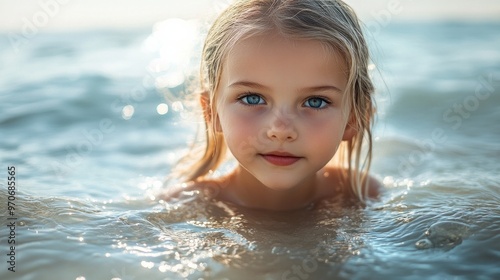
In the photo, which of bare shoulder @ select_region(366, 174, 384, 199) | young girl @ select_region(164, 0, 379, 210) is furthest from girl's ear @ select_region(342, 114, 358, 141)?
bare shoulder @ select_region(366, 174, 384, 199)

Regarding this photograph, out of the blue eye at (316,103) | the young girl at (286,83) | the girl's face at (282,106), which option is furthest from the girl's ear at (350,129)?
the blue eye at (316,103)

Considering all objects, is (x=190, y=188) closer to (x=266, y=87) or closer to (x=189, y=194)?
(x=189, y=194)

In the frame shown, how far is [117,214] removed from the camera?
3.21 m

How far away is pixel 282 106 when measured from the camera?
293 cm

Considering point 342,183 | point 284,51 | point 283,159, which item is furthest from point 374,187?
point 284,51

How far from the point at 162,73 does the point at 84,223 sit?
4.88m

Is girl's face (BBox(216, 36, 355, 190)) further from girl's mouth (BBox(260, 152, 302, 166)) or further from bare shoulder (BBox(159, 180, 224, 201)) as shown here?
bare shoulder (BBox(159, 180, 224, 201))

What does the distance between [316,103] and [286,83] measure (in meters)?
0.23

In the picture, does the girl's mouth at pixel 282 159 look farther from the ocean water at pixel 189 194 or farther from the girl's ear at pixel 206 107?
the girl's ear at pixel 206 107

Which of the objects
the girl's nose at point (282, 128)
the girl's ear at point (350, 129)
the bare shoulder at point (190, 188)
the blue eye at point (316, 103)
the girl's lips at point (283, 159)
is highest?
the girl's ear at point (350, 129)

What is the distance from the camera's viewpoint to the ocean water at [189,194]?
2566mm

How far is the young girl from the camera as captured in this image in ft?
9.61

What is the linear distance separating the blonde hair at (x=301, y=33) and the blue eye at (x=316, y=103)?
0.17 m

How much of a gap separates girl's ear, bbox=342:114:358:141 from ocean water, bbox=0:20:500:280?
1.38ft
